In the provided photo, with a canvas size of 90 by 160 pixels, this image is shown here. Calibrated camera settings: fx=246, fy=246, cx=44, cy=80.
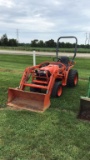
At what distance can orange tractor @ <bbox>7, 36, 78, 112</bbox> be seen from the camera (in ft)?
18.1

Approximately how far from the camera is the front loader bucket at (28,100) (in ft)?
17.8

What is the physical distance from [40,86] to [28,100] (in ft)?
1.57

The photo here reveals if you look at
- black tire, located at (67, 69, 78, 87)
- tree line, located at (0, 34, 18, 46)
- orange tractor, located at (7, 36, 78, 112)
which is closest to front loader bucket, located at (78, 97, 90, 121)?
orange tractor, located at (7, 36, 78, 112)

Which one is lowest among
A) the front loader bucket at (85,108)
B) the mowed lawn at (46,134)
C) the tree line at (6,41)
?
the mowed lawn at (46,134)

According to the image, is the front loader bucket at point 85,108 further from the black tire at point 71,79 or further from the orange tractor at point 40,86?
the black tire at point 71,79

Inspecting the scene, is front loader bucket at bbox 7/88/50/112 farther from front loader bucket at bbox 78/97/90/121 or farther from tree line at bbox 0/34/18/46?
tree line at bbox 0/34/18/46

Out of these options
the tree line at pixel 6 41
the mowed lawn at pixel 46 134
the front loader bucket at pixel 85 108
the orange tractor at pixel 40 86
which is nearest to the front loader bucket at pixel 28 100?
the orange tractor at pixel 40 86

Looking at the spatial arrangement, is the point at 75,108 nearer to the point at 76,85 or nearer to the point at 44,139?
the point at 44,139

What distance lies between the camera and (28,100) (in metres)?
5.66

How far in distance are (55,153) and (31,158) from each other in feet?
1.20

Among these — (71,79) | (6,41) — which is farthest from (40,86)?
(6,41)

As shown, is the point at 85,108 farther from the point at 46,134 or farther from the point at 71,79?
the point at 71,79

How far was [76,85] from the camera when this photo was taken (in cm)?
798

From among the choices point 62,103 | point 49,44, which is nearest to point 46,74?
point 62,103
